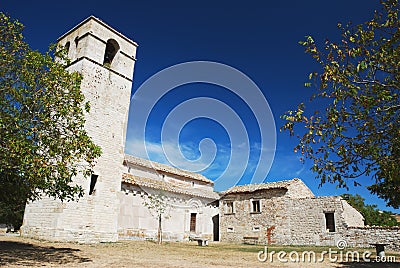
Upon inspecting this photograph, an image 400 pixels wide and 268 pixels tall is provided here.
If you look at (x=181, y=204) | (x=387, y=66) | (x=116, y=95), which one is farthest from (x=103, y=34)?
(x=387, y=66)

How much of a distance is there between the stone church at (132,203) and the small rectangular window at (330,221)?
55 mm

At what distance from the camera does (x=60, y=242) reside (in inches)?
554

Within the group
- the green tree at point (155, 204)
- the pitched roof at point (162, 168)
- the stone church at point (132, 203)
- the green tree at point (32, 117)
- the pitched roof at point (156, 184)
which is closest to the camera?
the green tree at point (32, 117)

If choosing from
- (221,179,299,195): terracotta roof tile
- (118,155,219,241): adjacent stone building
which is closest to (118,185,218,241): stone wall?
(118,155,219,241): adjacent stone building

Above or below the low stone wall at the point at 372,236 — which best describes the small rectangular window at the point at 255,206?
above

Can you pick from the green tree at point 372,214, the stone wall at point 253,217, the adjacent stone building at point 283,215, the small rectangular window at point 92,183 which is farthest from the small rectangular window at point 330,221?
the small rectangular window at point 92,183

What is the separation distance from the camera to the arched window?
19589 mm

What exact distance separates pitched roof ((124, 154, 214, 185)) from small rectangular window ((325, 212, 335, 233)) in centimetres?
1292

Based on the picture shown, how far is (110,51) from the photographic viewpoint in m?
20.1

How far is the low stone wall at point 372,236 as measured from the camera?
58.4 ft

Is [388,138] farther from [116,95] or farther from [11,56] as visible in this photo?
[116,95]

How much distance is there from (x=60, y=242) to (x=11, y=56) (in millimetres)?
9482

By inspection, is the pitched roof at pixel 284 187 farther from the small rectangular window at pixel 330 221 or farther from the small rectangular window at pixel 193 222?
the small rectangular window at pixel 193 222

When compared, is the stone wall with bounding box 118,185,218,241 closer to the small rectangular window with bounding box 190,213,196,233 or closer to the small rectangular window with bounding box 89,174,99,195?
the small rectangular window with bounding box 190,213,196,233
